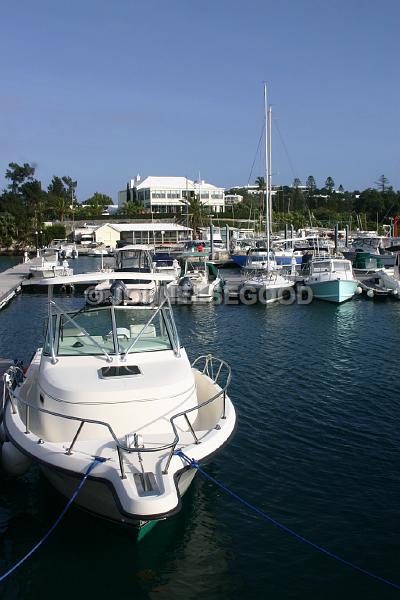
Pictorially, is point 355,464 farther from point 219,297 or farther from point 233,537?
point 219,297

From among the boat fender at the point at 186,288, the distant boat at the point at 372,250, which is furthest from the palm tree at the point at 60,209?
the boat fender at the point at 186,288

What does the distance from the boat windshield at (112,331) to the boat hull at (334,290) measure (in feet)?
92.1

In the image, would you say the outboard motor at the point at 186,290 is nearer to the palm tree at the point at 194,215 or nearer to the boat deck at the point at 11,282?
the boat deck at the point at 11,282

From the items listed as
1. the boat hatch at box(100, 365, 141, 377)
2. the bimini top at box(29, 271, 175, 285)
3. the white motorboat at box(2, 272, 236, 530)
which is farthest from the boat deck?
the boat hatch at box(100, 365, 141, 377)

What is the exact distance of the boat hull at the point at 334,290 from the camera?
3906 centimetres

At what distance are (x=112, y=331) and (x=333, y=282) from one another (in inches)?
1151

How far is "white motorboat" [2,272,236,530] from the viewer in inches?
352

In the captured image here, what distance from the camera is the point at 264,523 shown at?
36.2 ft

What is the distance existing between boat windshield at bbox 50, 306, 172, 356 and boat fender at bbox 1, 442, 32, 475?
2040 millimetres

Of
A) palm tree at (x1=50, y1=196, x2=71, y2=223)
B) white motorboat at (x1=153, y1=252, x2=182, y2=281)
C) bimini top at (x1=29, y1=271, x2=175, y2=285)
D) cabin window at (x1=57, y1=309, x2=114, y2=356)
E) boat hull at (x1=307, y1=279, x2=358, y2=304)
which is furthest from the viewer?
palm tree at (x1=50, y1=196, x2=71, y2=223)

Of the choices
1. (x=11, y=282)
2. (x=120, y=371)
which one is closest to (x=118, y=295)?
(x=120, y=371)

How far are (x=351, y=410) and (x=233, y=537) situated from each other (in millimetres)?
7620

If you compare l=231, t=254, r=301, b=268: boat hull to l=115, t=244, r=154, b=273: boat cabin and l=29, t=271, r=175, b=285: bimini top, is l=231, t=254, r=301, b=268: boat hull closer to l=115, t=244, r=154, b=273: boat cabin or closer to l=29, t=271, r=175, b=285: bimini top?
l=115, t=244, r=154, b=273: boat cabin

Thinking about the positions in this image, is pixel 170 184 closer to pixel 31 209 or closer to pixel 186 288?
pixel 31 209
